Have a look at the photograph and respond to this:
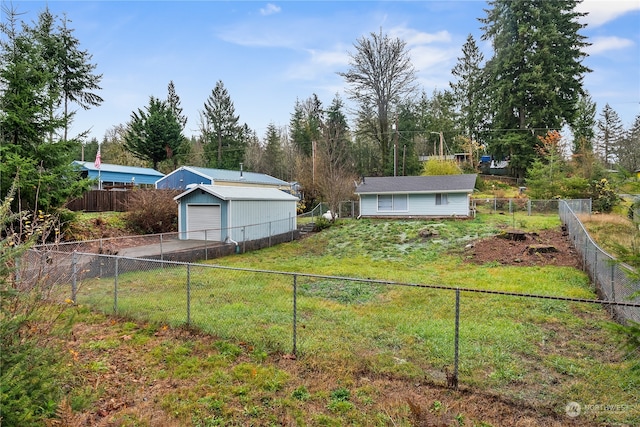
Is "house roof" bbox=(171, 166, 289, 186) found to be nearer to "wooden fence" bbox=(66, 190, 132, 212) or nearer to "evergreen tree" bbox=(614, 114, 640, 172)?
"wooden fence" bbox=(66, 190, 132, 212)

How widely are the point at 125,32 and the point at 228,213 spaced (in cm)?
801

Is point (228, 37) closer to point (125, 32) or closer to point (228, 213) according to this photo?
point (125, 32)

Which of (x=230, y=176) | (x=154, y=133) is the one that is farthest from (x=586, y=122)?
(x=154, y=133)

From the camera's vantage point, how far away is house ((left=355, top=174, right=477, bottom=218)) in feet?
76.9

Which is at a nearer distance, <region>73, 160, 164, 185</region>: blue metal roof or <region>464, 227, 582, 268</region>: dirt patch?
<region>464, 227, 582, 268</region>: dirt patch

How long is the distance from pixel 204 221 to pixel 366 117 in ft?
81.7

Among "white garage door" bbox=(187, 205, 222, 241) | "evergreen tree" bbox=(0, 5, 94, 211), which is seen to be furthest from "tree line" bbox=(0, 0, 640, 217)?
"white garage door" bbox=(187, 205, 222, 241)

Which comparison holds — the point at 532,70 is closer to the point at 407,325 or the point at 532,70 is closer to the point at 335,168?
the point at 335,168

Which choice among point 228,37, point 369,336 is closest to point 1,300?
point 369,336

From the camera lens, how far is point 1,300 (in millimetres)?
3020

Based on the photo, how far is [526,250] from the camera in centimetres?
1322

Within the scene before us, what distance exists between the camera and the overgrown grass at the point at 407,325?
420 cm

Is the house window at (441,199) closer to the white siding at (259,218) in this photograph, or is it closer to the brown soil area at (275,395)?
the white siding at (259,218)

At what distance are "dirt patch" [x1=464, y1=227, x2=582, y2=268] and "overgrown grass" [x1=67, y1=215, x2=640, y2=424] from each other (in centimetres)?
111
